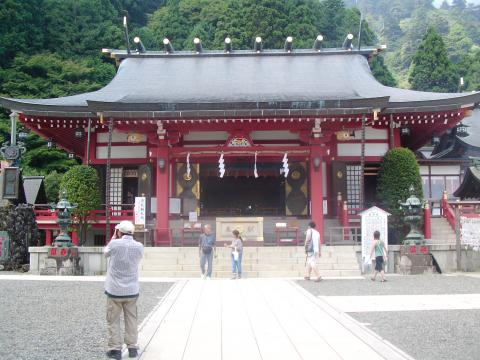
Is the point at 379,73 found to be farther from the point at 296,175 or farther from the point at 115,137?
the point at 115,137

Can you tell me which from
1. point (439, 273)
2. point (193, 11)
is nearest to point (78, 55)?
point (193, 11)

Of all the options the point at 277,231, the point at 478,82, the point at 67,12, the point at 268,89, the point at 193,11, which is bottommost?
the point at 277,231

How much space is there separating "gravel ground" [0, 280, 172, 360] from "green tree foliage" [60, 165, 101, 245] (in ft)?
14.7

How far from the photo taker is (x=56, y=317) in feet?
25.1

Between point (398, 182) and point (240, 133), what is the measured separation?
222 inches

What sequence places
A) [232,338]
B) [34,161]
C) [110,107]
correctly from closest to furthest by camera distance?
[232,338] < [110,107] < [34,161]

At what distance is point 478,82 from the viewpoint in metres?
49.9

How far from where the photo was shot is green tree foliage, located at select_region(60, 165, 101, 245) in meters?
16.0

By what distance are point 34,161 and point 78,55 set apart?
1240cm

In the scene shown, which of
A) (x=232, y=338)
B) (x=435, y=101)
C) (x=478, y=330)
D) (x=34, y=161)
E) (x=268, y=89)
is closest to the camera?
(x=232, y=338)

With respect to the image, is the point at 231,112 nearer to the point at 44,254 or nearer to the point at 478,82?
the point at 44,254

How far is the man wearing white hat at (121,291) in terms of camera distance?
5.32 m

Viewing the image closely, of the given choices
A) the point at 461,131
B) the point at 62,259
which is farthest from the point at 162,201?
the point at 461,131

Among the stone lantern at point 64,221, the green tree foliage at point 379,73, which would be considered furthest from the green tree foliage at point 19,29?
the green tree foliage at point 379,73
